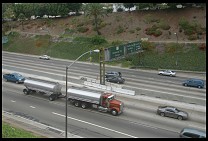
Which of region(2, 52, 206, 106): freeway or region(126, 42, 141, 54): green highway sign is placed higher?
region(126, 42, 141, 54): green highway sign

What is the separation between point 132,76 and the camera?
6100 centimetres

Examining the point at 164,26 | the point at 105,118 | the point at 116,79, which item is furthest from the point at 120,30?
the point at 105,118

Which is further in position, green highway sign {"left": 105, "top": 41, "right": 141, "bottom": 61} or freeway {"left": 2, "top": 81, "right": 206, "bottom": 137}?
green highway sign {"left": 105, "top": 41, "right": 141, "bottom": 61}

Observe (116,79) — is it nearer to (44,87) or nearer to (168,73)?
(168,73)

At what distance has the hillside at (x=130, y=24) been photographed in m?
81.6

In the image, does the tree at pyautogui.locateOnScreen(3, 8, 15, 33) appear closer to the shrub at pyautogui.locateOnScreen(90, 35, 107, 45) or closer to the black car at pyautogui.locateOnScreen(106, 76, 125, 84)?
the shrub at pyautogui.locateOnScreen(90, 35, 107, 45)

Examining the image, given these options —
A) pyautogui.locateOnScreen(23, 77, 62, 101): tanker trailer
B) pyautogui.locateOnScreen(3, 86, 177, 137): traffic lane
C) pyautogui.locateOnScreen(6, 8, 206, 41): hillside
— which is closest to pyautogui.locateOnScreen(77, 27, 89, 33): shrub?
pyautogui.locateOnScreen(6, 8, 206, 41): hillside

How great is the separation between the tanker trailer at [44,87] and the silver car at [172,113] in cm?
1390

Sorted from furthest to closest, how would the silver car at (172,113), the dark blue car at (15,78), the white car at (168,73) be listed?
the white car at (168,73) → the dark blue car at (15,78) → the silver car at (172,113)

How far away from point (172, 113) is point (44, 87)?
1729 centimetres

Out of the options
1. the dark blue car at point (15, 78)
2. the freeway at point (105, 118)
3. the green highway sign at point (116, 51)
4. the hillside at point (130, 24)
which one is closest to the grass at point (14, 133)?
the freeway at point (105, 118)

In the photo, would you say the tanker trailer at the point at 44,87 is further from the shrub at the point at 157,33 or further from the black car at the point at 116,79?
the shrub at the point at 157,33

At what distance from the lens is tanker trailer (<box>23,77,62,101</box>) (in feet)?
141

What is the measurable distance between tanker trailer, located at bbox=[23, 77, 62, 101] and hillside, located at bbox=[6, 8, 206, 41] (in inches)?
1658
